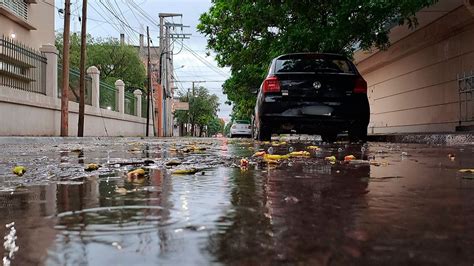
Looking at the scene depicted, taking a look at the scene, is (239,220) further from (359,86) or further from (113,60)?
(113,60)

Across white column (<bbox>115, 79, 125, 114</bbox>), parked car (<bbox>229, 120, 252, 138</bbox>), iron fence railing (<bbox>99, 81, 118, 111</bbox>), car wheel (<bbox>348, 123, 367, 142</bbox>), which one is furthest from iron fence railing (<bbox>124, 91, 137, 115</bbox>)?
car wheel (<bbox>348, 123, 367, 142</bbox>)

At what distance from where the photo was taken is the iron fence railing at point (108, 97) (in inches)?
960

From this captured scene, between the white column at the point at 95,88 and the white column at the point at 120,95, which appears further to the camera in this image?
the white column at the point at 120,95

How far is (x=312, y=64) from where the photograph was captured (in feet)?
26.8

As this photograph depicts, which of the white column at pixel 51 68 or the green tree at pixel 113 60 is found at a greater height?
the green tree at pixel 113 60

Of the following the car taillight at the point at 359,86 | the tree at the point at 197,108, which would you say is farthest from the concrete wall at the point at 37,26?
the tree at the point at 197,108

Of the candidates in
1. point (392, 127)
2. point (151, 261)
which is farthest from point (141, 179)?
point (392, 127)

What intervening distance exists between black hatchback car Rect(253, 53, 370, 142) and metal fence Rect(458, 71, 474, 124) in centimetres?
383

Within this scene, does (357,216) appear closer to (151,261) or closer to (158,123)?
(151,261)

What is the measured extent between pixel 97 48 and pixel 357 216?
4682 cm

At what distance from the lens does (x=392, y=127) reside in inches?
736

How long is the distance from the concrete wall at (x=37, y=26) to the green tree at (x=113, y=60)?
19775mm

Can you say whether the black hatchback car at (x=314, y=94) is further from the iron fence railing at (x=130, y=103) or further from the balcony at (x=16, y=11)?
the iron fence railing at (x=130, y=103)

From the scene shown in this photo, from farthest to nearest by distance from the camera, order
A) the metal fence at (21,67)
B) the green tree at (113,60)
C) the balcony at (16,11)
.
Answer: the green tree at (113,60)
the balcony at (16,11)
the metal fence at (21,67)
